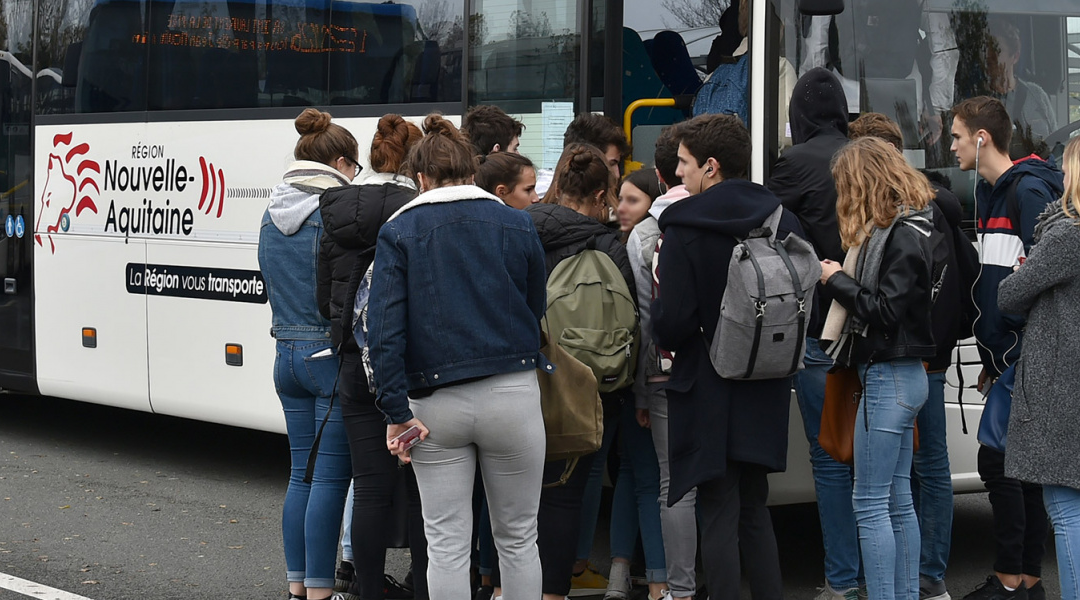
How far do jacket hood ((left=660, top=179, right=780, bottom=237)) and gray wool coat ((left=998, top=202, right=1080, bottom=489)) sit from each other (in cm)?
86

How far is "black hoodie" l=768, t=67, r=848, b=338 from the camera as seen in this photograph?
564 cm

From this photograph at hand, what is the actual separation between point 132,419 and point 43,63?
2901mm

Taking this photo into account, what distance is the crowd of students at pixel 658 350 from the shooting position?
4.43 metres

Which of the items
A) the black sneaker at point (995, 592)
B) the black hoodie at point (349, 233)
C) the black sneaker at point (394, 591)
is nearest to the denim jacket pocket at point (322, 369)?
the black hoodie at point (349, 233)

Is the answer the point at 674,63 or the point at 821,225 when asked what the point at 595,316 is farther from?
the point at 674,63

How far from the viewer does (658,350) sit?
5.32 m

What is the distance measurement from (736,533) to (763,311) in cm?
79

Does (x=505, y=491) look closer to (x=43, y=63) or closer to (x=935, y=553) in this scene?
(x=935, y=553)

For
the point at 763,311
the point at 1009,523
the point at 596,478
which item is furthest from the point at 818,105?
the point at 1009,523

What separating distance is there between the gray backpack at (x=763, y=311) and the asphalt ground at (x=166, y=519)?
1.87m

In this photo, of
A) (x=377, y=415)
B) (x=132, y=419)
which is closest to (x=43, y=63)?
(x=132, y=419)

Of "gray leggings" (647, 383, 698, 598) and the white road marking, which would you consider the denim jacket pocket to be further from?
the white road marking

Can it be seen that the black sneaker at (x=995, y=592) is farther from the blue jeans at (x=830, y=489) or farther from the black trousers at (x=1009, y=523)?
the blue jeans at (x=830, y=489)

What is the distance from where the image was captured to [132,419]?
35.2 ft
